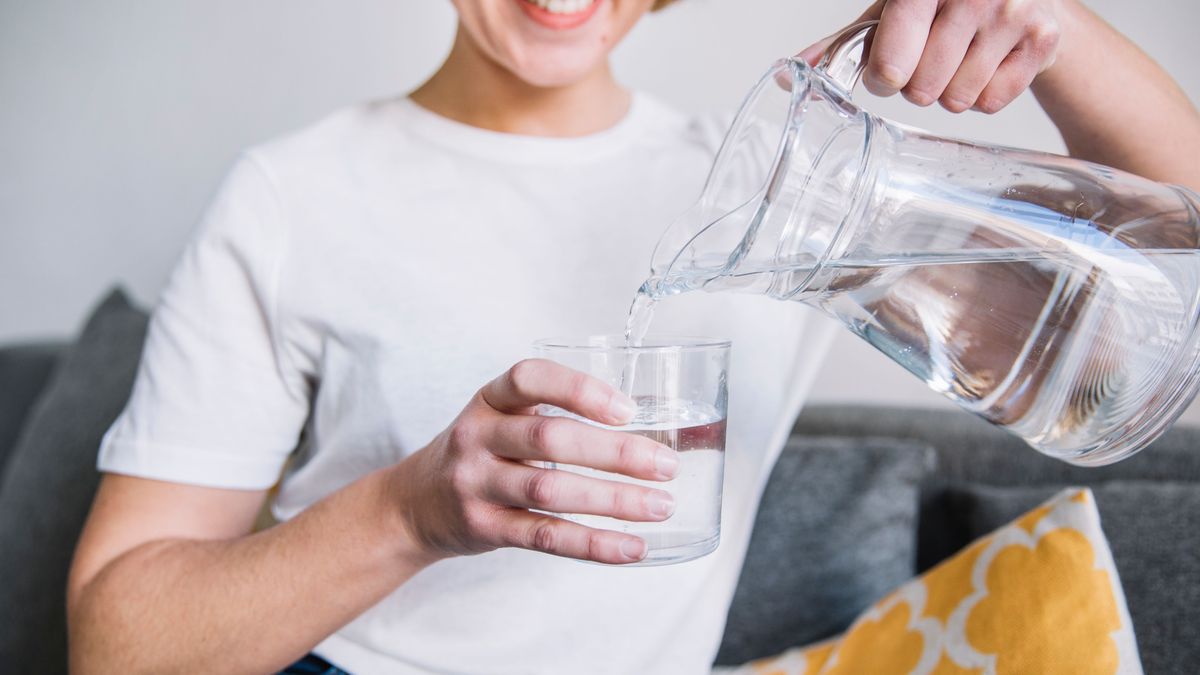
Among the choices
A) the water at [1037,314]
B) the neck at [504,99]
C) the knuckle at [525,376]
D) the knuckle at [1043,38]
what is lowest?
the knuckle at [525,376]

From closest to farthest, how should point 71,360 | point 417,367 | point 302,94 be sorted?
point 417,367, point 71,360, point 302,94

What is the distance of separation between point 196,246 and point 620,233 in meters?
0.41

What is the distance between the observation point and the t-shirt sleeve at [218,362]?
90 centimetres

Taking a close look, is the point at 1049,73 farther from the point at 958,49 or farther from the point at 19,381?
the point at 19,381

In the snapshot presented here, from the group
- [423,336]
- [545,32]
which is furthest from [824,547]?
[545,32]

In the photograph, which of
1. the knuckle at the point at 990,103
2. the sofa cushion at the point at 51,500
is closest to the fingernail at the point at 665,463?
the knuckle at the point at 990,103

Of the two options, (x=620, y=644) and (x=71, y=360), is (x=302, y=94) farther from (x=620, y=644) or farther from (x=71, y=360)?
(x=620, y=644)

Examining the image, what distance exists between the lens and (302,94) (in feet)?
5.96

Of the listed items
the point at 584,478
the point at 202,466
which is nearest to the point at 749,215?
the point at 584,478

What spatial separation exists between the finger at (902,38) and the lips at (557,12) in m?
0.34

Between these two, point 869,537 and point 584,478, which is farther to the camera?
point 869,537

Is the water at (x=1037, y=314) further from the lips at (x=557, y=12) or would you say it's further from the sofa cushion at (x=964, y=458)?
the sofa cushion at (x=964, y=458)

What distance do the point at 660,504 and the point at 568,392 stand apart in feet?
0.29

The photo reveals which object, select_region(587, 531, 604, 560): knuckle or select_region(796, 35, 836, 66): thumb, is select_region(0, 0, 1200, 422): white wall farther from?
select_region(587, 531, 604, 560): knuckle
